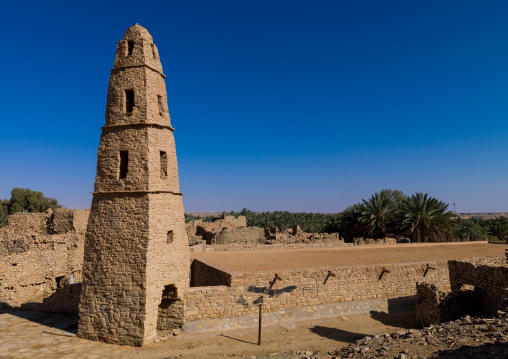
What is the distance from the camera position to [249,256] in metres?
18.9

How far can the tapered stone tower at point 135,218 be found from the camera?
11094 millimetres

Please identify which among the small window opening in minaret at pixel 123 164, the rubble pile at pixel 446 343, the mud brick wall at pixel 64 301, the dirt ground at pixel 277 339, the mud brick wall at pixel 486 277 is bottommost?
the dirt ground at pixel 277 339

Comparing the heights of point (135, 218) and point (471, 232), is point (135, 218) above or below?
above

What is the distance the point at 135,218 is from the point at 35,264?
9027 millimetres

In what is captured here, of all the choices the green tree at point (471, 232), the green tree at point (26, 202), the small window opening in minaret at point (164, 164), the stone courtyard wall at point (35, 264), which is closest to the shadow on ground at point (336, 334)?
the small window opening in minaret at point (164, 164)

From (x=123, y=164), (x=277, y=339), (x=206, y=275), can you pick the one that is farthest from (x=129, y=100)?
A: (x=277, y=339)

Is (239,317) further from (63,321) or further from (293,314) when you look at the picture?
(63,321)

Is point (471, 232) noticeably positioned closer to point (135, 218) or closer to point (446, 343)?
point (446, 343)

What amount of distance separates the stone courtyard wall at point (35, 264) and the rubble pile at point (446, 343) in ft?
49.5

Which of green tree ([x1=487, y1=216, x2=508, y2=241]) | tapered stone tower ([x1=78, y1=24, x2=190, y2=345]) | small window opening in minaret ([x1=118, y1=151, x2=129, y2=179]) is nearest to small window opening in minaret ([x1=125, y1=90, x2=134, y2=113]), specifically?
tapered stone tower ([x1=78, y1=24, x2=190, y2=345])

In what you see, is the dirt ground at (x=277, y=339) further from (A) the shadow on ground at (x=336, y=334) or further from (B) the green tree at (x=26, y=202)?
(B) the green tree at (x=26, y=202)

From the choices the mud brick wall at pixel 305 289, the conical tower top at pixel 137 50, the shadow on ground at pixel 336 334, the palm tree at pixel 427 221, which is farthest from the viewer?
the palm tree at pixel 427 221

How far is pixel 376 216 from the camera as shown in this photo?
105 feet

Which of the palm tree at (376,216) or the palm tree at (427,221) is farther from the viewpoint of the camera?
the palm tree at (376,216)
